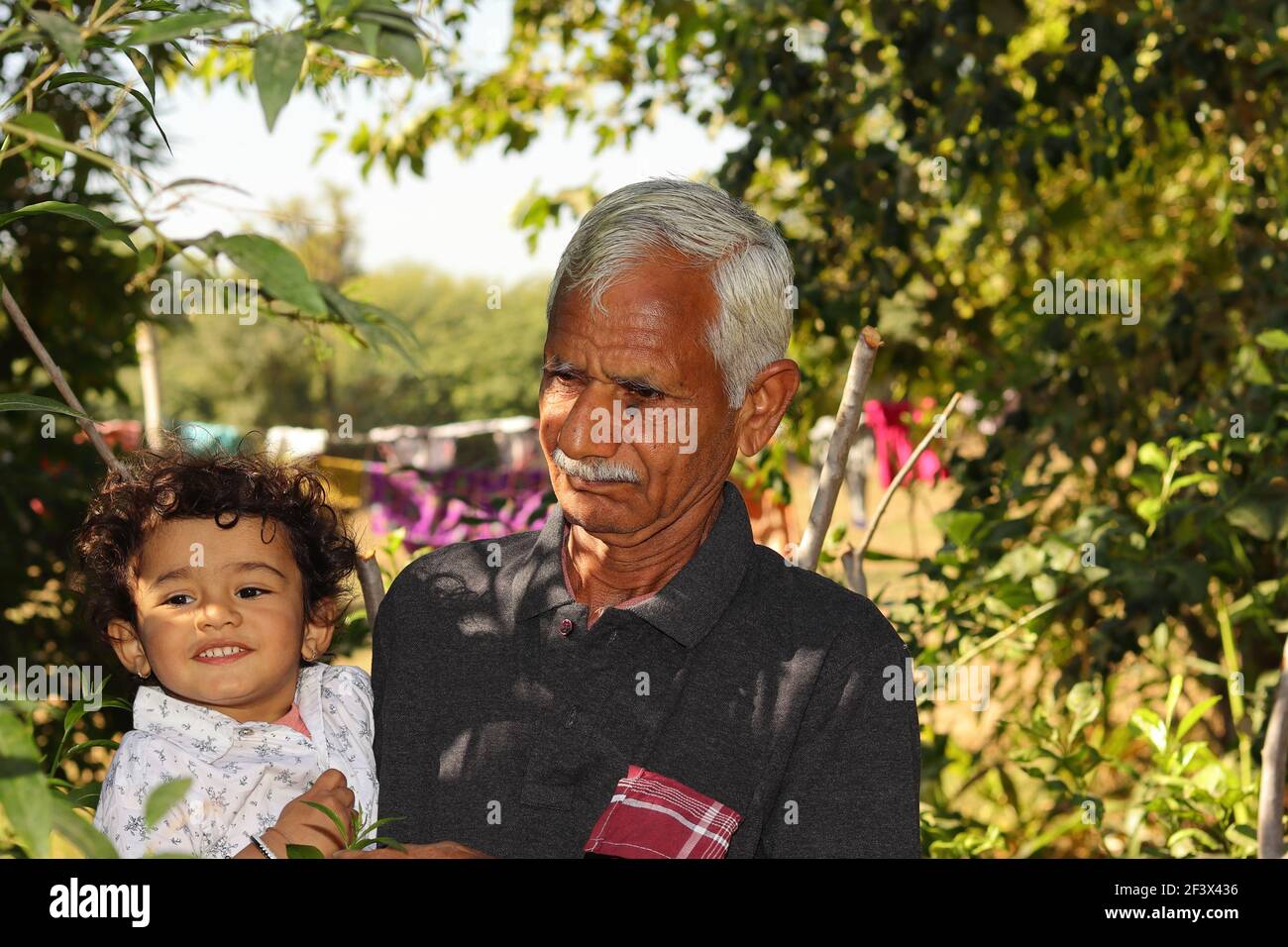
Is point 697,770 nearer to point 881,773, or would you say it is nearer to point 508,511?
point 881,773

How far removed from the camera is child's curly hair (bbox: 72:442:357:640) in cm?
202

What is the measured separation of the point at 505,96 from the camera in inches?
243

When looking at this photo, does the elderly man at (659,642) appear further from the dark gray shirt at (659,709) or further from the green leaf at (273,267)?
the green leaf at (273,267)

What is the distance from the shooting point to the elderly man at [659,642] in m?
1.80

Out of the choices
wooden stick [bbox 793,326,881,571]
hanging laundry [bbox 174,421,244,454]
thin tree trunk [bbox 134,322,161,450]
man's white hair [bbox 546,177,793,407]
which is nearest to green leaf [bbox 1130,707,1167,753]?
wooden stick [bbox 793,326,881,571]

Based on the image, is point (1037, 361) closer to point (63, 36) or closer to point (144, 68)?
point (144, 68)

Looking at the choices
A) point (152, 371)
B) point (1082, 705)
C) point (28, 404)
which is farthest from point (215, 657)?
point (152, 371)

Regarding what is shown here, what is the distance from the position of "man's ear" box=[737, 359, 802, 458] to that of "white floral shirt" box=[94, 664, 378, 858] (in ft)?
2.41

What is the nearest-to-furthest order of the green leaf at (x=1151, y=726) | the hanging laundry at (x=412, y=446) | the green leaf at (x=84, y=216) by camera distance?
the green leaf at (x=84, y=216), the green leaf at (x=1151, y=726), the hanging laundry at (x=412, y=446)

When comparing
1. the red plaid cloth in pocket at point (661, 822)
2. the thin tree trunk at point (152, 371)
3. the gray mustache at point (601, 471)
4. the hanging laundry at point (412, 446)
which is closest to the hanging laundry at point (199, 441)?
the gray mustache at point (601, 471)

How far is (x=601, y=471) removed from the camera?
6.32 feet

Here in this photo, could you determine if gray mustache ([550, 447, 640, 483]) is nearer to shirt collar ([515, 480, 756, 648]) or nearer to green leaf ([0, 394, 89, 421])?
shirt collar ([515, 480, 756, 648])

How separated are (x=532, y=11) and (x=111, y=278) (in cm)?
248

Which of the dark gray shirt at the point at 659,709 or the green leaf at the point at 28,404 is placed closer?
the green leaf at the point at 28,404
